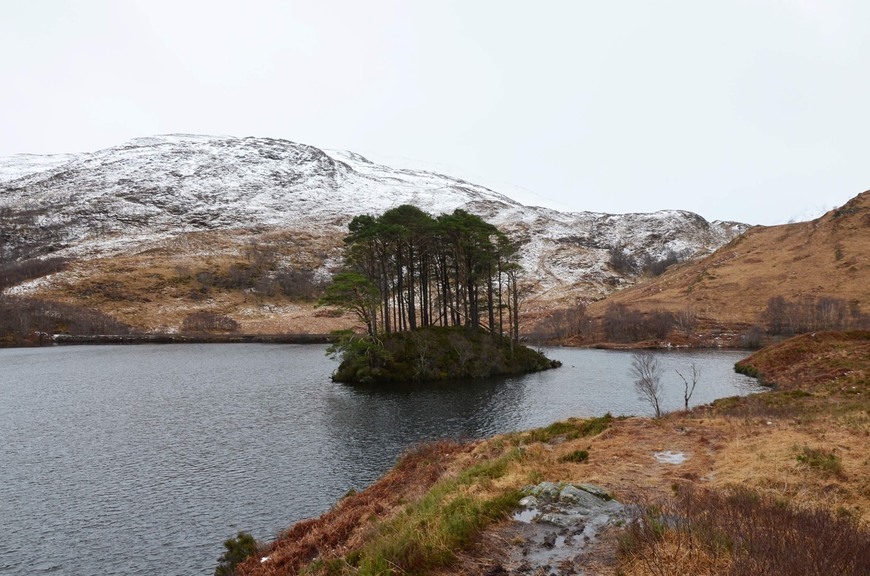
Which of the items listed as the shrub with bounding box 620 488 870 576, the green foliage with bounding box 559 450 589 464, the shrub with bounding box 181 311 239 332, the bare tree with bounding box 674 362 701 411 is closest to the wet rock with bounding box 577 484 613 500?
the shrub with bounding box 620 488 870 576

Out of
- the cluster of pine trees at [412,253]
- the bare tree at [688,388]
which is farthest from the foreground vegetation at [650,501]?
the cluster of pine trees at [412,253]

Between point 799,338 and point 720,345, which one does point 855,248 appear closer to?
point 720,345

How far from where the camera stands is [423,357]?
5722cm

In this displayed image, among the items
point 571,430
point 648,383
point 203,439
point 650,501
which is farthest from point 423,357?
point 650,501

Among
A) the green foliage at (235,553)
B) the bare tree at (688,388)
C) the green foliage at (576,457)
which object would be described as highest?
the green foliage at (576,457)

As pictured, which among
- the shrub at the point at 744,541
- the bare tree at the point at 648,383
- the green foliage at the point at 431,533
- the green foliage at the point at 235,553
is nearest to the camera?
the shrub at the point at 744,541

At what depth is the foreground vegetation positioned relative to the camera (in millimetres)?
7645

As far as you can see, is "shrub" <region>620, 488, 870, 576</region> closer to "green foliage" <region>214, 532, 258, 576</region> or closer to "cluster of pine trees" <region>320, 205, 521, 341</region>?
"green foliage" <region>214, 532, 258, 576</region>

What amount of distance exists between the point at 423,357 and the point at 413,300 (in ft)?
32.7

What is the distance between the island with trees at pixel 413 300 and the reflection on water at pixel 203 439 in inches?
146

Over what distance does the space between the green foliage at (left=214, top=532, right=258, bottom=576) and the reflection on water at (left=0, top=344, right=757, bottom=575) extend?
1.05 metres

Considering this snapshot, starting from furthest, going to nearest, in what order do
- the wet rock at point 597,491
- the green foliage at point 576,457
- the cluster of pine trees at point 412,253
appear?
the cluster of pine trees at point 412,253
the green foliage at point 576,457
the wet rock at point 597,491

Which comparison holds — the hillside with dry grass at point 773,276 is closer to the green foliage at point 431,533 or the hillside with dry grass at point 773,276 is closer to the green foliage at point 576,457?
the green foliage at point 576,457

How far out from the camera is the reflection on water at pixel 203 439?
20328 mm
